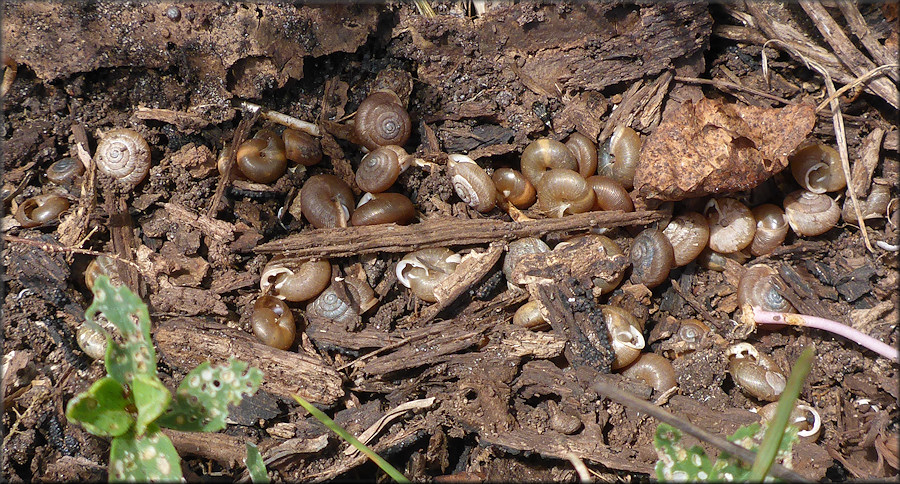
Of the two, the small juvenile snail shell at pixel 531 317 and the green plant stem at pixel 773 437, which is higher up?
the green plant stem at pixel 773 437

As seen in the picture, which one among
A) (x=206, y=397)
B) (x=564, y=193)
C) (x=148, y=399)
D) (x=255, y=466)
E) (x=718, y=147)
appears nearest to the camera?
(x=148, y=399)

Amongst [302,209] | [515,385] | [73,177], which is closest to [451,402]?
[515,385]

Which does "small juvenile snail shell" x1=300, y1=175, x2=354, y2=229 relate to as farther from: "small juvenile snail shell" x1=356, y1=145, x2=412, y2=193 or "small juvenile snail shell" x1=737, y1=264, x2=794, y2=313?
"small juvenile snail shell" x1=737, y1=264, x2=794, y2=313

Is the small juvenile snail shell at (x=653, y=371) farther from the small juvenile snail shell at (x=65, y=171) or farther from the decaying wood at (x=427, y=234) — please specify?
the small juvenile snail shell at (x=65, y=171)

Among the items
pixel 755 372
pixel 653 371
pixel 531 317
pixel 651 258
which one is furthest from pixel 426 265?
pixel 755 372

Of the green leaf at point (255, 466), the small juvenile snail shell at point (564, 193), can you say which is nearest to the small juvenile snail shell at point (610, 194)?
the small juvenile snail shell at point (564, 193)

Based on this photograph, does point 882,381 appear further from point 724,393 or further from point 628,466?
point 628,466

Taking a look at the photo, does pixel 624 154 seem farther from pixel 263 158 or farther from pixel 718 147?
pixel 263 158
